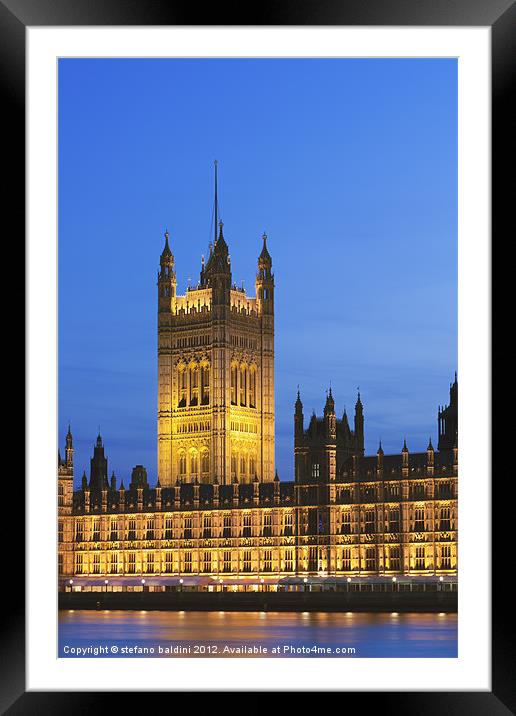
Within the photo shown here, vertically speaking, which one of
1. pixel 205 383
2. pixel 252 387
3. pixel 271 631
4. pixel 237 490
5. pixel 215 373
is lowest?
pixel 271 631

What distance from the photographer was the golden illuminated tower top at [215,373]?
37.6 m

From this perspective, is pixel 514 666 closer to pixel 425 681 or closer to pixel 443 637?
pixel 425 681

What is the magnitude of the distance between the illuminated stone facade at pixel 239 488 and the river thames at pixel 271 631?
2473mm

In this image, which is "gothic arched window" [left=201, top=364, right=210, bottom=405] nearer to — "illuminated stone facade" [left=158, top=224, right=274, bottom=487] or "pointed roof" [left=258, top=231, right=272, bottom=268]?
"illuminated stone facade" [left=158, top=224, right=274, bottom=487]

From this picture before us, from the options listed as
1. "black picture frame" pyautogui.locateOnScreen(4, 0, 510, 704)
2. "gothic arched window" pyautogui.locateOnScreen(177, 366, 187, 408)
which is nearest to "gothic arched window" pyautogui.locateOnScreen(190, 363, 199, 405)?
"gothic arched window" pyautogui.locateOnScreen(177, 366, 187, 408)

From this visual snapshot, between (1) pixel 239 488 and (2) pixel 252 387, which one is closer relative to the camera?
(1) pixel 239 488

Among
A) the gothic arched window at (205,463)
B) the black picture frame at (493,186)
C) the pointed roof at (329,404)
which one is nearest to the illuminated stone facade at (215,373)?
the gothic arched window at (205,463)

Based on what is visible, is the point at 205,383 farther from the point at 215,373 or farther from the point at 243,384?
the point at 243,384

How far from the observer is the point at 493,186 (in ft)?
19.2

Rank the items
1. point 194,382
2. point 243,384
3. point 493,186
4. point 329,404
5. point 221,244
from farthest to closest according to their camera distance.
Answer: point 194,382 < point 243,384 < point 221,244 < point 329,404 < point 493,186

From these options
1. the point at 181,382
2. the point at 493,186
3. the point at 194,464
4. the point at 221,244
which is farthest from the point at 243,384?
the point at 493,186

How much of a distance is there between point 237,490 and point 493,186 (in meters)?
26.0
